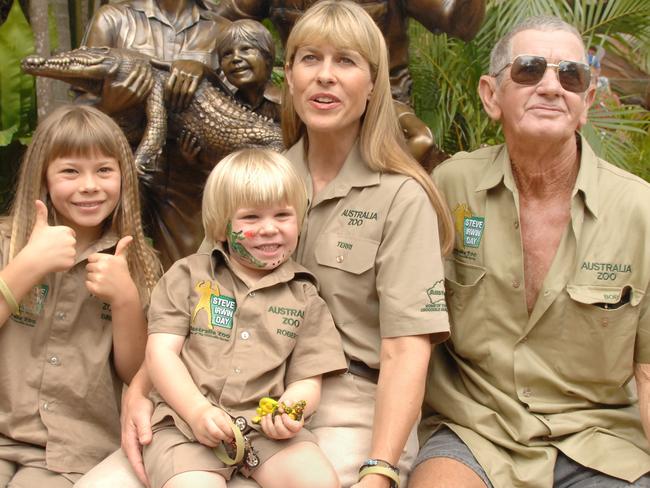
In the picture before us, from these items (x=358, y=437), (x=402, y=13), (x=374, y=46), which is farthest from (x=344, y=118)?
(x=402, y=13)

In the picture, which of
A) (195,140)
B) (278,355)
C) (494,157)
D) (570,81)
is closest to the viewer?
(278,355)

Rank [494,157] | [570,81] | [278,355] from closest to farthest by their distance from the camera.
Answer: [278,355]
[570,81]
[494,157]

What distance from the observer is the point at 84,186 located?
248 centimetres

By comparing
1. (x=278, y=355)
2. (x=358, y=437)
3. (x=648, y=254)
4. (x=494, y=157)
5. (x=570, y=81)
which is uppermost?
(x=570, y=81)

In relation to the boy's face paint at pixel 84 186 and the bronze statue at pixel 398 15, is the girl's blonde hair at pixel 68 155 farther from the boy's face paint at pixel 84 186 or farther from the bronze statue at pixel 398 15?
the bronze statue at pixel 398 15

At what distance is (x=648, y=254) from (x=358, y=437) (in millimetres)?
875

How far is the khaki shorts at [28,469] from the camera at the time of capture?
92.7 inches

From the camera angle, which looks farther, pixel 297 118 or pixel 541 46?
pixel 297 118

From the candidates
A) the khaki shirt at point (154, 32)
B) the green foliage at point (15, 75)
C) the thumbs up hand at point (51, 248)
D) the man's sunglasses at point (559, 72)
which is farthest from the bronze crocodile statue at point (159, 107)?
the green foliage at point (15, 75)

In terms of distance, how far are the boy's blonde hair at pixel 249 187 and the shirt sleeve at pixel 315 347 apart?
9.7 inches

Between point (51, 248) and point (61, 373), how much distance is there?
1.16 feet

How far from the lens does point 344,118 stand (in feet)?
8.13

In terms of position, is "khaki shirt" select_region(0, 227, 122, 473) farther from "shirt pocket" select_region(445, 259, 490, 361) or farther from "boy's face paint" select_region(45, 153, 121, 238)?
"shirt pocket" select_region(445, 259, 490, 361)

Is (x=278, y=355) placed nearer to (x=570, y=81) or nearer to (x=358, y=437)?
(x=358, y=437)
